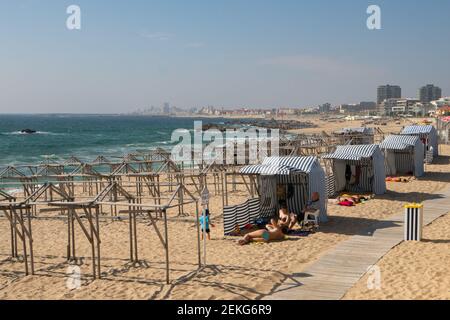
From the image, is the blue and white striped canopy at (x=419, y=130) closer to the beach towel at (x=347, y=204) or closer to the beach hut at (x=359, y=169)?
the beach hut at (x=359, y=169)

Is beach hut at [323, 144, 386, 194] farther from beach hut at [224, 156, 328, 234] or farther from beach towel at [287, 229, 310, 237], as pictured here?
beach towel at [287, 229, 310, 237]

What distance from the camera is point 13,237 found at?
12297 millimetres

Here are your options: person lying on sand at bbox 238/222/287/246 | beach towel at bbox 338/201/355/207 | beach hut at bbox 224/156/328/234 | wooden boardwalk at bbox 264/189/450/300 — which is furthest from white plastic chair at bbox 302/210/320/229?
beach towel at bbox 338/201/355/207

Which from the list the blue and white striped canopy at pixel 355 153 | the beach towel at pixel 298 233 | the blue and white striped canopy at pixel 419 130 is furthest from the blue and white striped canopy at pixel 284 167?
the blue and white striped canopy at pixel 419 130

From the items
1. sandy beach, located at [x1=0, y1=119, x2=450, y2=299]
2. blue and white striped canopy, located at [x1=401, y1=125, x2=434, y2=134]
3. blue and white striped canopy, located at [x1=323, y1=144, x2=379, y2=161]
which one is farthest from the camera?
blue and white striped canopy, located at [x1=401, y1=125, x2=434, y2=134]

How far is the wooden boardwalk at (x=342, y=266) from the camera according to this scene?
331 inches

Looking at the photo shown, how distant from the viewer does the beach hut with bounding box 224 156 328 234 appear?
1384 cm

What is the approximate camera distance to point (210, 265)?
10.4m

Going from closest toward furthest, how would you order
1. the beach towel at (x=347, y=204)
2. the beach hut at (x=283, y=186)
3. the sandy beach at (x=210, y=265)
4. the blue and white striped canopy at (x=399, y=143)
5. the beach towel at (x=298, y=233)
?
the sandy beach at (x=210, y=265) → the beach towel at (x=298, y=233) → the beach hut at (x=283, y=186) → the beach towel at (x=347, y=204) → the blue and white striped canopy at (x=399, y=143)

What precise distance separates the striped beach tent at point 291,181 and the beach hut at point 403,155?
378 inches

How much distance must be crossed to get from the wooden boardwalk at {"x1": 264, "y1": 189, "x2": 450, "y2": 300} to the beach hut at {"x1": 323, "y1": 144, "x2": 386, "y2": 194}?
197 inches

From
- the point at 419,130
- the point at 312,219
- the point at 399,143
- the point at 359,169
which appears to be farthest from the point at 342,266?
the point at 419,130

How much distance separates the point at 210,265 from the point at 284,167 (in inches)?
180

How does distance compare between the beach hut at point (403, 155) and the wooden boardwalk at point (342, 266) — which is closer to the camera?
the wooden boardwalk at point (342, 266)
